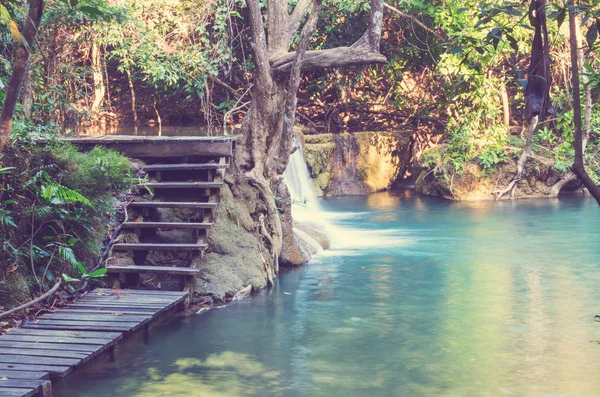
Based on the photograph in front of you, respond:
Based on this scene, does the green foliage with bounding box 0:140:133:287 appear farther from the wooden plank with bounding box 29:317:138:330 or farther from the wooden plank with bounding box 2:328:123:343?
the wooden plank with bounding box 2:328:123:343

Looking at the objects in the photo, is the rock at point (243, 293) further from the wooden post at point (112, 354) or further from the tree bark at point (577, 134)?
the tree bark at point (577, 134)

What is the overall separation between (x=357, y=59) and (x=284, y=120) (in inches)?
48.4

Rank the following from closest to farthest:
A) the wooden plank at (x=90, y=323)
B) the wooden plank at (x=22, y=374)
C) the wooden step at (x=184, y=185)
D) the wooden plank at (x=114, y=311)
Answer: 1. the wooden plank at (x=22, y=374)
2. the wooden plank at (x=90, y=323)
3. the wooden plank at (x=114, y=311)
4. the wooden step at (x=184, y=185)

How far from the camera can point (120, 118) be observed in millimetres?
20234

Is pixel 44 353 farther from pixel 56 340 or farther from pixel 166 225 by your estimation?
pixel 166 225

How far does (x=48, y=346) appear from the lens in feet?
20.4

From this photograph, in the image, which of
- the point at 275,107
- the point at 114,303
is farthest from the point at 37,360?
the point at 275,107

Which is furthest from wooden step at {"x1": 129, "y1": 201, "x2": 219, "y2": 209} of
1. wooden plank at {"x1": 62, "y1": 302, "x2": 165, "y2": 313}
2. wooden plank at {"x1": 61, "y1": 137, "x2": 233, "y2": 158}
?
wooden plank at {"x1": 62, "y1": 302, "x2": 165, "y2": 313}

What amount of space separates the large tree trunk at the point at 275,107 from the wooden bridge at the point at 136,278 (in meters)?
0.46

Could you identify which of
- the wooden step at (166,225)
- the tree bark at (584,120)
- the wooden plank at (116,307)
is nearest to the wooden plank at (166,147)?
the wooden step at (166,225)

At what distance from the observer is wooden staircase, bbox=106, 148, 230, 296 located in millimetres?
8578

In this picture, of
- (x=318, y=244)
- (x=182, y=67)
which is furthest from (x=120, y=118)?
(x=318, y=244)

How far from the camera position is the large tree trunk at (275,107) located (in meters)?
10.4

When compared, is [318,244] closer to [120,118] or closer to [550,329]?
[550,329]
